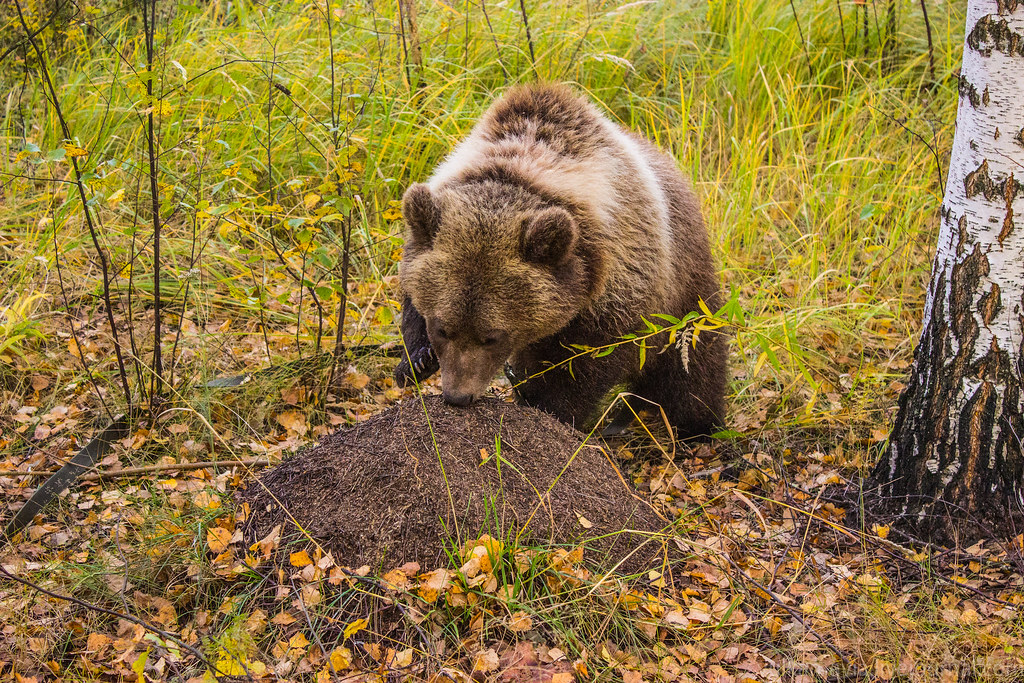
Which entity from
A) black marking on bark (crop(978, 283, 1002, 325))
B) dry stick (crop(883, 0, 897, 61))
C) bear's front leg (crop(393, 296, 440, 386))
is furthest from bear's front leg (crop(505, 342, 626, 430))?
dry stick (crop(883, 0, 897, 61))

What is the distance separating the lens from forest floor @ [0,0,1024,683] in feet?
9.52

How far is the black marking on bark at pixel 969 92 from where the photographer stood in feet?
10.5

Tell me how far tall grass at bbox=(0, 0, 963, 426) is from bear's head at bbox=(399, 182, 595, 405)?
638 millimetres

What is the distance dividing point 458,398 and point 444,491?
442 millimetres

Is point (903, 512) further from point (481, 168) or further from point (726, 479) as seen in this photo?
point (481, 168)

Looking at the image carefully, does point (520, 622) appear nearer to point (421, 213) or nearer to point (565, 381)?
point (565, 381)

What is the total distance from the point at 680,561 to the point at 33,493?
8.87ft

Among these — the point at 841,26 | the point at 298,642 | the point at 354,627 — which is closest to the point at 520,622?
the point at 354,627

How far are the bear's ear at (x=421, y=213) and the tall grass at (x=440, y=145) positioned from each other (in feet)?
1.83

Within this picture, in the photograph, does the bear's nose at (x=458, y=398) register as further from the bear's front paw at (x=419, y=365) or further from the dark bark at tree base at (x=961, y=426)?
the dark bark at tree base at (x=961, y=426)

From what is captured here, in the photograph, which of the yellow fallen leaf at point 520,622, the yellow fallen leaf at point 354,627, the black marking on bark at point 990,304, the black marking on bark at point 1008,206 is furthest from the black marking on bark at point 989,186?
the yellow fallen leaf at point 354,627

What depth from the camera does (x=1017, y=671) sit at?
272cm

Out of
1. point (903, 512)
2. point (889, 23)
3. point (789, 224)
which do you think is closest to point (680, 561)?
point (903, 512)

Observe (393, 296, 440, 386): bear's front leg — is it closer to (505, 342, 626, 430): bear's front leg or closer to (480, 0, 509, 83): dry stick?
(505, 342, 626, 430): bear's front leg
